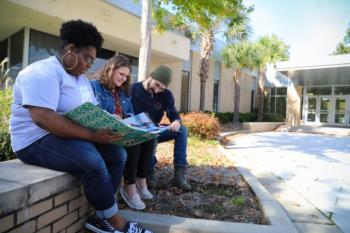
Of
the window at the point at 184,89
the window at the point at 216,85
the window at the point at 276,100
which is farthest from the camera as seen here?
the window at the point at 276,100

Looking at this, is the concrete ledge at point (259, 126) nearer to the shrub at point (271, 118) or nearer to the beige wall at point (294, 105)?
the shrub at point (271, 118)

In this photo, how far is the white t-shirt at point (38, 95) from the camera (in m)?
2.00

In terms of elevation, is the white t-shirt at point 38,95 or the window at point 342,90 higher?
the window at point 342,90

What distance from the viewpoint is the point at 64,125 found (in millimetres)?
2053

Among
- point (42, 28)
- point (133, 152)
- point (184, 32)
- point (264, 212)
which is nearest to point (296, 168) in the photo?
point (264, 212)

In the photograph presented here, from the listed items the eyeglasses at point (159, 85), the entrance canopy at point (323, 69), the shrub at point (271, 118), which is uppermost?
the entrance canopy at point (323, 69)

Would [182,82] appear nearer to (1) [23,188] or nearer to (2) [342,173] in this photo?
(2) [342,173]

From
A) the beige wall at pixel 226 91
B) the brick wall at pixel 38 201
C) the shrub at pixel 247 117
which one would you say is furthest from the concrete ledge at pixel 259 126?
the brick wall at pixel 38 201

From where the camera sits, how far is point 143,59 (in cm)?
770

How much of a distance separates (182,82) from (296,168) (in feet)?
41.3

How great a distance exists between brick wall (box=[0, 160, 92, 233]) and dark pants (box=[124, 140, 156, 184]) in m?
0.56

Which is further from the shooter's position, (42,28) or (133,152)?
(42,28)

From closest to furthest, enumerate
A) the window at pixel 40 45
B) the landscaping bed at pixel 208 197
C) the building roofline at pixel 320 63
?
1. the landscaping bed at pixel 208 197
2. the window at pixel 40 45
3. the building roofline at pixel 320 63

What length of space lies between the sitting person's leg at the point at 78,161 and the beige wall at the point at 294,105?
24.7 metres
